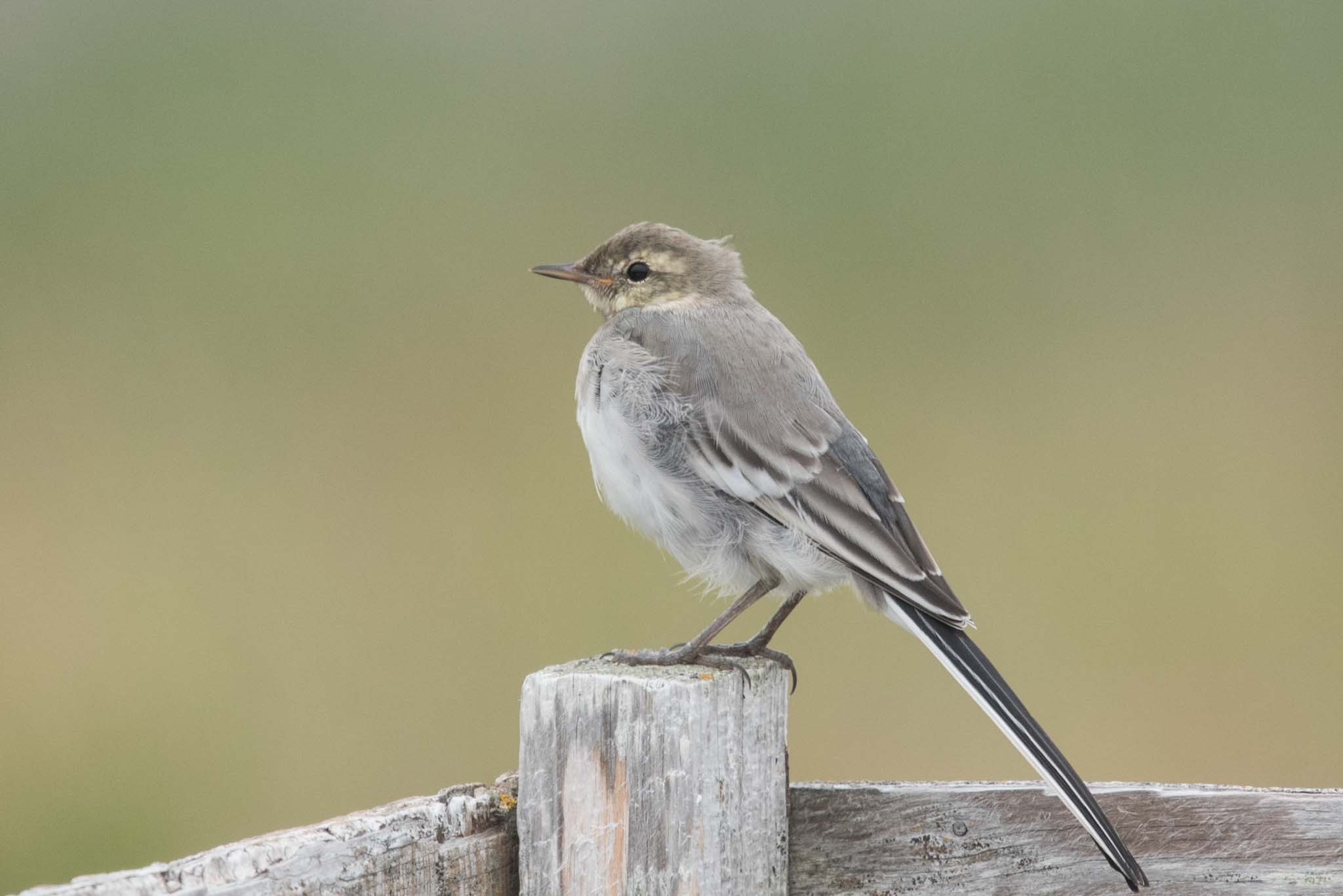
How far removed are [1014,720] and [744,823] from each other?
658 millimetres

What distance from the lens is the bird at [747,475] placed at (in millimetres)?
3555

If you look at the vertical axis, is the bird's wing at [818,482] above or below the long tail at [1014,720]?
above

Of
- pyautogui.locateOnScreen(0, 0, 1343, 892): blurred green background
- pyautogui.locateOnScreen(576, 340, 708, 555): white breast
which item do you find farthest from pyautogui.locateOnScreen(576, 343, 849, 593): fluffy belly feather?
pyautogui.locateOnScreen(0, 0, 1343, 892): blurred green background

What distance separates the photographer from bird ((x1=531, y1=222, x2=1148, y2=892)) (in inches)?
140

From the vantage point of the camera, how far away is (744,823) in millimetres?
2541

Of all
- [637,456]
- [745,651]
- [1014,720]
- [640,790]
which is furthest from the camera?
[637,456]

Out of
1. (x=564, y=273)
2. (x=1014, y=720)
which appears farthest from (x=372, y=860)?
(x=564, y=273)

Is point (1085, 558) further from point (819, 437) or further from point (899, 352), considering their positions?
point (819, 437)

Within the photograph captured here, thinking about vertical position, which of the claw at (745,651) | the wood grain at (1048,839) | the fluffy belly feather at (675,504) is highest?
the fluffy belly feather at (675,504)

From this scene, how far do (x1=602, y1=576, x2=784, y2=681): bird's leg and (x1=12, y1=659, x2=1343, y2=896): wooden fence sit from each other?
23cm

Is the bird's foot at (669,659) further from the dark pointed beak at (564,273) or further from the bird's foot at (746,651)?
the dark pointed beak at (564,273)

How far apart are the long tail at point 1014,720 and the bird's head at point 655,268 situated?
1.43 m

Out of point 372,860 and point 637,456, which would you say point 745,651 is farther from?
point 372,860

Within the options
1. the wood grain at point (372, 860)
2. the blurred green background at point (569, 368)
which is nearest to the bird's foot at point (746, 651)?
the wood grain at point (372, 860)
